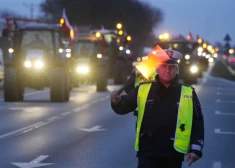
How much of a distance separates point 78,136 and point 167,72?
358 inches

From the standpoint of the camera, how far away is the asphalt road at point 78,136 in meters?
12.2

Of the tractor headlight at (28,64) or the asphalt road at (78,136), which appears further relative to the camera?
the tractor headlight at (28,64)

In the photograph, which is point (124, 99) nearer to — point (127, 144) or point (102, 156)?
point (102, 156)

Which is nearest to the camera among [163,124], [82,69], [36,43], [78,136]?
[163,124]

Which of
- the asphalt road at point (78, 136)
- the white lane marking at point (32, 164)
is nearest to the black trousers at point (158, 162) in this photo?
the asphalt road at point (78, 136)

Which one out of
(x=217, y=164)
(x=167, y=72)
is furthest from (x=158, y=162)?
(x=217, y=164)

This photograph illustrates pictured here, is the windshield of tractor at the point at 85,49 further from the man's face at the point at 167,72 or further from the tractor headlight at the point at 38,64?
the man's face at the point at 167,72

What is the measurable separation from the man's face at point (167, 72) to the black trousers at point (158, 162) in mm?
666

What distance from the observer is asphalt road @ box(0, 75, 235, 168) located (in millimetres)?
12172

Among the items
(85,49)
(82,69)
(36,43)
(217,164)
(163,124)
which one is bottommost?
(217,164)

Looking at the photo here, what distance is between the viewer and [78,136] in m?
15.7

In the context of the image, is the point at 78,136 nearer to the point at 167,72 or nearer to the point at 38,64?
the point at 167,72

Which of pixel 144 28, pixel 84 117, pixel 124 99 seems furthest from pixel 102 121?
pixel 144 28

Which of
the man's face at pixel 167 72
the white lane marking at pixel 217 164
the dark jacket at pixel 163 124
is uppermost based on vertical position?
the man's face at pixel 167 72
